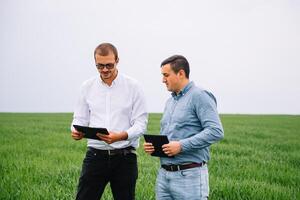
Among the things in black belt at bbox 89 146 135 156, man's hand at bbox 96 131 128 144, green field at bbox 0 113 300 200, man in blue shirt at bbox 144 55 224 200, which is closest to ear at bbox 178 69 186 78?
man in blue shirt at bbox 144 55 224 200

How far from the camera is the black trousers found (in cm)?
469

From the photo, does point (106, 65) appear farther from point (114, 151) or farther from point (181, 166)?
point (181, 166)

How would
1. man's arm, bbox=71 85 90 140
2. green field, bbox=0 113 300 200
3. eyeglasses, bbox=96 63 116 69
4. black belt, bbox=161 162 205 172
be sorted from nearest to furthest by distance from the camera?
black belt, bbox=161 162 205 172, eyeglasses, bbox=96 63 116 69, man's arm, bbox=71 85 90 140, green field, bbox=0 113 300 200

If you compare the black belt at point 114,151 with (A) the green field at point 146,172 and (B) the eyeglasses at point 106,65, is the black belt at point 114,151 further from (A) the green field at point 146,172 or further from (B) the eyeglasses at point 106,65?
(A) the green field at point 146,172

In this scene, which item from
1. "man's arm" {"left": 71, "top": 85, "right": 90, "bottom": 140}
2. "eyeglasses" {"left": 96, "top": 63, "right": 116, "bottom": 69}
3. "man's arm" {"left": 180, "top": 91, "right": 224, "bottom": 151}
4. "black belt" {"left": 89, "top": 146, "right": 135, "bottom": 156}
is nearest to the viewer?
"man's arm" {"left": 180, "top": 91, "right": 224, "bottom": 151}

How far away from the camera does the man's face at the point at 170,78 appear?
14.1ft

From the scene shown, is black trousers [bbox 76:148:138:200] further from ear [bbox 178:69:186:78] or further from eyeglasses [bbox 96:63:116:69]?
ear [bbox 178:69:186:78]

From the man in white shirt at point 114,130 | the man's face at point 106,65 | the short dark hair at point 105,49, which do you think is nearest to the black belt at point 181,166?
the man in white shirt at point 114,130

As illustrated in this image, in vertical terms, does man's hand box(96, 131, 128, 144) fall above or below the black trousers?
above

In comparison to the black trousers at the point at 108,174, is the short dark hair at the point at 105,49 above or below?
above

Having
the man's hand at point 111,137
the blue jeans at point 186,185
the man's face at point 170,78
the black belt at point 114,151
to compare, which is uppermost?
the man's face at point 170,78

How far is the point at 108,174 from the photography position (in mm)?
4742

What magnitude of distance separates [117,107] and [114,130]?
0.24m

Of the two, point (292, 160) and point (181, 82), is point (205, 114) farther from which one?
point (292, 160)
